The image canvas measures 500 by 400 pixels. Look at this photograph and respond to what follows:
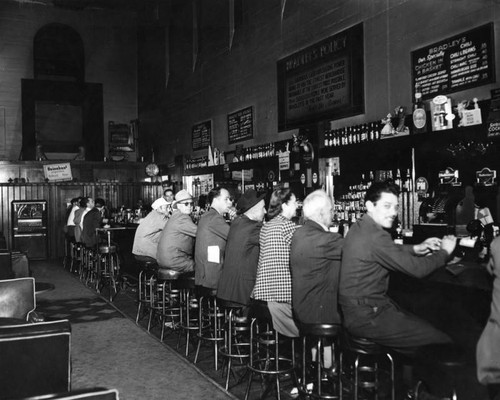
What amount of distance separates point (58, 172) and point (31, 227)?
147 centimetres

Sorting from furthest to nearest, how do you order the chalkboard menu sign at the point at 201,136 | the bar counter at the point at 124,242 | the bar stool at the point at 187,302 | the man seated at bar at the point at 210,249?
1. the chalkboard menu sign at the point at 201,136
2. the bar counter at the point at 124,242
3. the bar stool at the point at 187,302
4. the man seated at bar at the point at 210,249

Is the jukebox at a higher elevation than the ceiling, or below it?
below

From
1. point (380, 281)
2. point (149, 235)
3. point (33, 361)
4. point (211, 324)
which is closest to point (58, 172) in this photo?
point (149, 235)

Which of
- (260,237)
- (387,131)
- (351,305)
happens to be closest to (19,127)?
(387,131)

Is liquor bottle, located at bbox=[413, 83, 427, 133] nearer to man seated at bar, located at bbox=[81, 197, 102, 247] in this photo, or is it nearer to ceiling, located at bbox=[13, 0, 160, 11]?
man seated at bar, located at bbox=[81, 197, 102, 247]

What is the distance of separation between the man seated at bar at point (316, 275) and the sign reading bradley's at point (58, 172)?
10.7 metres

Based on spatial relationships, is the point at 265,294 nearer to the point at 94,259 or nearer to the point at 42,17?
the point at 94,259

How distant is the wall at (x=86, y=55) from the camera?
1409 cm

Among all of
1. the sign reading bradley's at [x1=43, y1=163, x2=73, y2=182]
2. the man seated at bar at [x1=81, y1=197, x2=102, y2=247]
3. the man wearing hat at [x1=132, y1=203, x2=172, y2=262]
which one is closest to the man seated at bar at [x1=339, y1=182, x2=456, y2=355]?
the man wearing hat at [x1=132, y1=203, x2=172, y2=262]

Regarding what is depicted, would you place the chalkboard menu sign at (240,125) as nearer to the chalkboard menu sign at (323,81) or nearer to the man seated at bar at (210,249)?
the chalkboard menu sign at (323,81)

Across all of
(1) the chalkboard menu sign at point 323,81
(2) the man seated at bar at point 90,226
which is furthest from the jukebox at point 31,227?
(1) the chalkboard menu sign at point 323,81

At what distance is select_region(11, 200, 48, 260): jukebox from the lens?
1255cm

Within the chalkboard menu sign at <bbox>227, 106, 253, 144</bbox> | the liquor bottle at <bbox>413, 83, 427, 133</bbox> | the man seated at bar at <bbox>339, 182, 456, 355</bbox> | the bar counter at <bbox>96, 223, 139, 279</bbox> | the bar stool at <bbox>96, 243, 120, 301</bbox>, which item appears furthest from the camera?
the chalkboard menu sign at <bbox>227, 106, 253, 144</bbox>

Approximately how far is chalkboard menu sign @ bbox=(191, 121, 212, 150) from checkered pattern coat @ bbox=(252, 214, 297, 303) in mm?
7582
